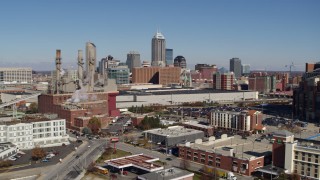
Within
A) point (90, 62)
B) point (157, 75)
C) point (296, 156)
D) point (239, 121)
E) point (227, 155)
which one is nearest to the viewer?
point (296, 156)

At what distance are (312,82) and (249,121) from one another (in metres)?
9.34

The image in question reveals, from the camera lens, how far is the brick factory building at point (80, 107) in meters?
27.0

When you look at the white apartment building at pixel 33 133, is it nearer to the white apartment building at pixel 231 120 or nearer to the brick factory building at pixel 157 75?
the white apartment building at pixel 231 120

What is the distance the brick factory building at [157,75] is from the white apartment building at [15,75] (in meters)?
19.7

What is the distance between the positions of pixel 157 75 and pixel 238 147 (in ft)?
164

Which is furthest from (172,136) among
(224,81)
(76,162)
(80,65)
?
(224,81)

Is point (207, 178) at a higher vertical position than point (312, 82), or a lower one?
lower

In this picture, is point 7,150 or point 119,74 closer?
point 7,150

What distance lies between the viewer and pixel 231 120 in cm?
2686

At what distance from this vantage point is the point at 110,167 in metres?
17.1

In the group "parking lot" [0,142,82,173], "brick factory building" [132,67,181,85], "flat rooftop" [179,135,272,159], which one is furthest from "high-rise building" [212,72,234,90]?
"parking lot" [0,142,82,173]

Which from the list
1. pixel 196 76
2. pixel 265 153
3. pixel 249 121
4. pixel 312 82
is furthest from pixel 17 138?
pixel 196 76

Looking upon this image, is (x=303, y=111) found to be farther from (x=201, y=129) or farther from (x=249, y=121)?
(x=201, y=129)

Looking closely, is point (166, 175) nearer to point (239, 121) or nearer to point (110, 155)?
point (110, 155)
